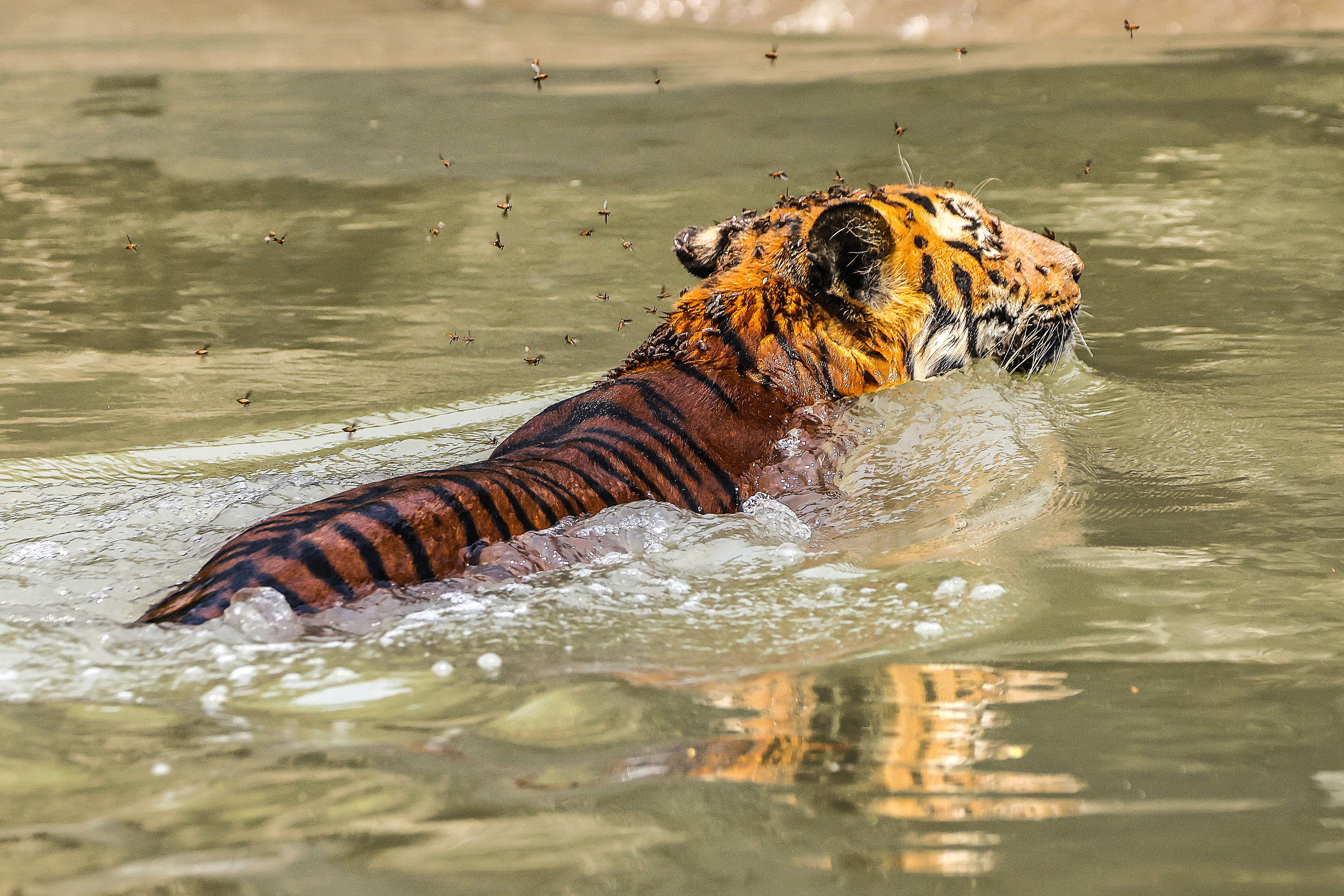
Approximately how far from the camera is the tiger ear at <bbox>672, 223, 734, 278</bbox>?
148 inches

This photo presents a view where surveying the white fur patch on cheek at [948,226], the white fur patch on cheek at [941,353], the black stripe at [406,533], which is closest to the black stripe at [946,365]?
the white fur patch on cheek at [941,353]

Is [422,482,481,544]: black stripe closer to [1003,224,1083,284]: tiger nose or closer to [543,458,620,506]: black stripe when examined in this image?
[543,458,620,506]: black stripe

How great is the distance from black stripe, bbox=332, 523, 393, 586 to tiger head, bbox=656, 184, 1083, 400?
1.12 m

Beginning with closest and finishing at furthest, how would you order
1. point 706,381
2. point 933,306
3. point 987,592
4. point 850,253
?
point 987,592 → point 706,381 → point 850,253 → point 933,306

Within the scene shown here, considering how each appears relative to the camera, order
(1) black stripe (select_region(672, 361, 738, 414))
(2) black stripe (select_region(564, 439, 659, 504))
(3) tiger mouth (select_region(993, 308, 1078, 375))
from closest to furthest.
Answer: (2) black stripe (select_region(564, 439, 659, 504)) → (1) black stripe (select_region(672, 361, 738, 414)) → (3) tiger mouth (select_region(993, 308, 1078, 375))

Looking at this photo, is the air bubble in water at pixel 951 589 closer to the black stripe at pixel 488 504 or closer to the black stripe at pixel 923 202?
the black stripe at pixel 488 504

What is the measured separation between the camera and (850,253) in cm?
337

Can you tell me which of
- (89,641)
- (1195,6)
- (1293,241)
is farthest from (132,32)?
(89,641)

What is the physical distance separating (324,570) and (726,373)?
48.5 inches

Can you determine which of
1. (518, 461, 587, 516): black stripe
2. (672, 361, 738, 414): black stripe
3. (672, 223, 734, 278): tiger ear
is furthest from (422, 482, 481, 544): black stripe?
→ (672, 223, 734, 278): tiger ear

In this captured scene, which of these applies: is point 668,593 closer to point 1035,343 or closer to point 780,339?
point 780,339

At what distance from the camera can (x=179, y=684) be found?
2.24 meters

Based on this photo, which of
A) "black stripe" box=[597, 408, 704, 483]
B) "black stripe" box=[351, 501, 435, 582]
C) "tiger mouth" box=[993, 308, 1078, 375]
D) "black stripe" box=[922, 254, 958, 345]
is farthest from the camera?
"tiger mouth" box=[993, 308, 1078, 375]

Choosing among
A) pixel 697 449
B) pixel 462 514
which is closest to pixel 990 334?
pixel 697 449
